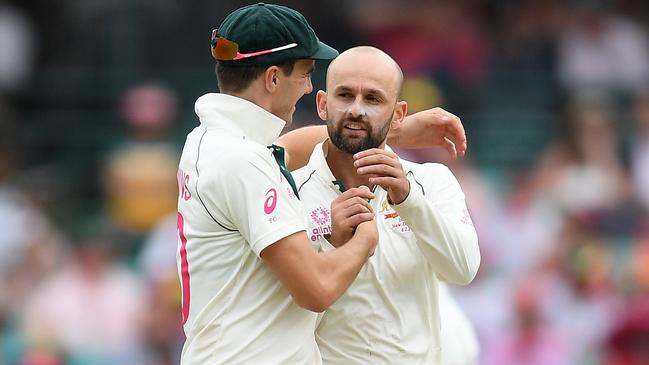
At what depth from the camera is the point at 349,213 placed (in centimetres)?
500

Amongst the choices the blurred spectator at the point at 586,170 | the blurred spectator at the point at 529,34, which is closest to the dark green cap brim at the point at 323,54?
the blurred spectator at the point at 586,170

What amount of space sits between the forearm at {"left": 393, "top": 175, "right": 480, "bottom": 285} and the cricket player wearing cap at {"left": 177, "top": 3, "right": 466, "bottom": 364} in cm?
18

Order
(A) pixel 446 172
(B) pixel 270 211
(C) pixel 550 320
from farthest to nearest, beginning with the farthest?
(C) pixel 550 320 < (A) pixel 446 172 < (B) pixel 270 211

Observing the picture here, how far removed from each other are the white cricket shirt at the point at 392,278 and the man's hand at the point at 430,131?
0.33 meters

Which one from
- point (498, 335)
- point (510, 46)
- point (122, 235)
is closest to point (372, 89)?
point (498, 335)

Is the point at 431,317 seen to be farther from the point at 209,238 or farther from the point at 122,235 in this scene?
the point at 122,235

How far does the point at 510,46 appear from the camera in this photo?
13398mm

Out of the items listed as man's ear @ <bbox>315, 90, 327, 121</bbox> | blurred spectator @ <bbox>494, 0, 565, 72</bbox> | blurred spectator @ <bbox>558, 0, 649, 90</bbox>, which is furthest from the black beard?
blurred spectator @ <bbox>494, 0, 565, 72</bbox>

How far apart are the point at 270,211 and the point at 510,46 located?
8947mm

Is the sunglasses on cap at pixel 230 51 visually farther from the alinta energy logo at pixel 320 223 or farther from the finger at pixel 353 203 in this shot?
the alinta energy logo at pixel 320 223

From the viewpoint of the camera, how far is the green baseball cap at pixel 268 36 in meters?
4.95

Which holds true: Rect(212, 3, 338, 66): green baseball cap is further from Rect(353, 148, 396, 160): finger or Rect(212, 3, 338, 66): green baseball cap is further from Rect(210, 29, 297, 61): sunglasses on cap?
Rect(353, 148, 396, 160): finger

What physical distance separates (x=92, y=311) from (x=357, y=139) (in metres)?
5.80

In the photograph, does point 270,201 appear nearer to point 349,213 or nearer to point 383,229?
point 349,213
